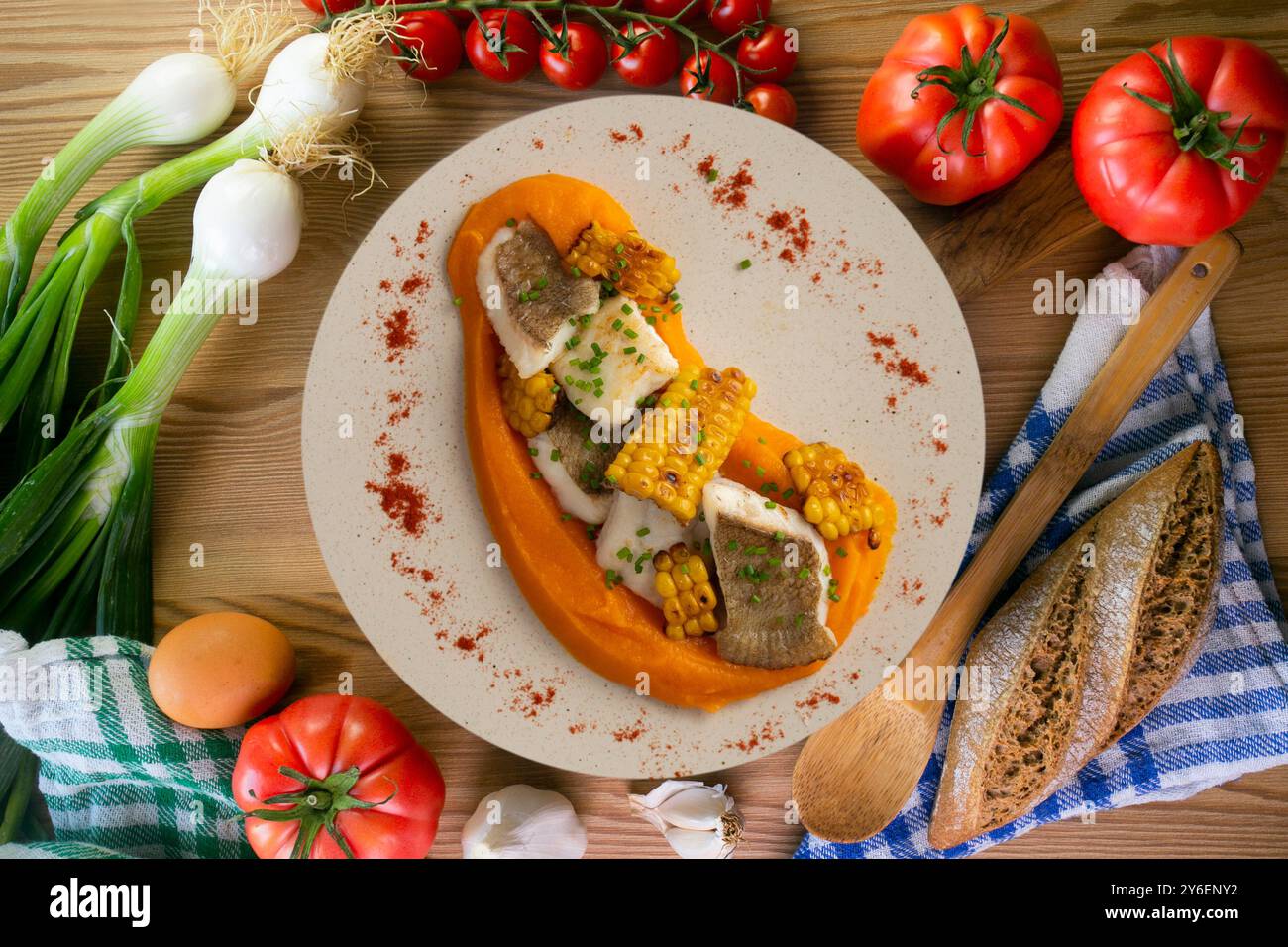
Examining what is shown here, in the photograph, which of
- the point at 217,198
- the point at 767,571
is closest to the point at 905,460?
the point at 767,571

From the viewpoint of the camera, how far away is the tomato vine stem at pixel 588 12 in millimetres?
2301

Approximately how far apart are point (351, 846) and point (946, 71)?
2.11 m

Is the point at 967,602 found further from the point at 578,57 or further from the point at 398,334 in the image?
the point at 578,57

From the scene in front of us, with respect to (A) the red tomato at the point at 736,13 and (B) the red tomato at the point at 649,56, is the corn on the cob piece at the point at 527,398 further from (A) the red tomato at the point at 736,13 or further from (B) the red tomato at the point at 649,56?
(A) the red tomato at the point at 736,13

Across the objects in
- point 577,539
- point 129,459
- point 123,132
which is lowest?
point 577,539

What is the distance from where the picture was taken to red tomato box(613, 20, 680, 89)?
2336 millimetres

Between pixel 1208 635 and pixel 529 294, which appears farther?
pixel 1208 635

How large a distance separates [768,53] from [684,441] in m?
1.00

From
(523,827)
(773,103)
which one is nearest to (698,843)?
(523,827)

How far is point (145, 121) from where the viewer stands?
243 centimetres

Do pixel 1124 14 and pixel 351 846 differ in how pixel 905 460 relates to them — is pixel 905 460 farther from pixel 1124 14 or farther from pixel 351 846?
pixel 351 846

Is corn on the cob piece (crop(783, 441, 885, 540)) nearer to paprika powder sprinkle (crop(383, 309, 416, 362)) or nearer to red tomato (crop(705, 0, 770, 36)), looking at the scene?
paprika powder sprinkle (crop(383, 309, 416, 362))

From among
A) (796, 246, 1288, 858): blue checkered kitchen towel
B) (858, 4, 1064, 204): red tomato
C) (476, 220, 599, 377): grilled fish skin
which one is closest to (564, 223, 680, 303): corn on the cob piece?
(476, 220, 599, 377): grilled fish skin

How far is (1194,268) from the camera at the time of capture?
2275 mm
